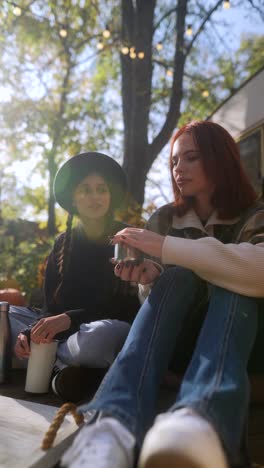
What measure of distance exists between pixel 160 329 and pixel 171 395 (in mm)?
663

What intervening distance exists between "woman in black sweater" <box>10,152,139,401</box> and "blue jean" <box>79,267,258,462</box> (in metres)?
0.73

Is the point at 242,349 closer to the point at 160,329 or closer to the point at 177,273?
the point at 160,329

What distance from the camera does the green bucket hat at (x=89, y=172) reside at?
2.73 metres

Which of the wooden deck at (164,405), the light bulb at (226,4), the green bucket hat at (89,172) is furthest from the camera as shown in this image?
the light bulb at (226,4)

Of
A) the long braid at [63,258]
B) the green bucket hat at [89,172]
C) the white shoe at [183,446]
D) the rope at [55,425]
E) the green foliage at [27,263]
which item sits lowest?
the green foliage at [27,263]

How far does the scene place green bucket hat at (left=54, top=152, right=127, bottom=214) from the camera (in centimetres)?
273

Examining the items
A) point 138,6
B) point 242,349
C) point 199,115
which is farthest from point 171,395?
point 199,115

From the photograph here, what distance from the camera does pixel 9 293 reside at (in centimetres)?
565

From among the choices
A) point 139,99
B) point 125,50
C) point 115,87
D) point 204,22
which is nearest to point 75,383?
point 139,99

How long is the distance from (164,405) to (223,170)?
1.15 m

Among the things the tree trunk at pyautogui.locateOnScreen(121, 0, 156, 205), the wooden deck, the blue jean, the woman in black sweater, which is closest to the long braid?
the woman in black sweater

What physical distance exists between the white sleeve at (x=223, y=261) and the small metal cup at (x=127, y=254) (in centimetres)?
21

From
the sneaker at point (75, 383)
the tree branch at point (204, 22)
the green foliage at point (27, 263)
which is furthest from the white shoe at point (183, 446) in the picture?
the tree branch at point (204, 22)

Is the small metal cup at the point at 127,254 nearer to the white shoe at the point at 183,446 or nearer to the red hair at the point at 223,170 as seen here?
the red hair at the point at 223,170
